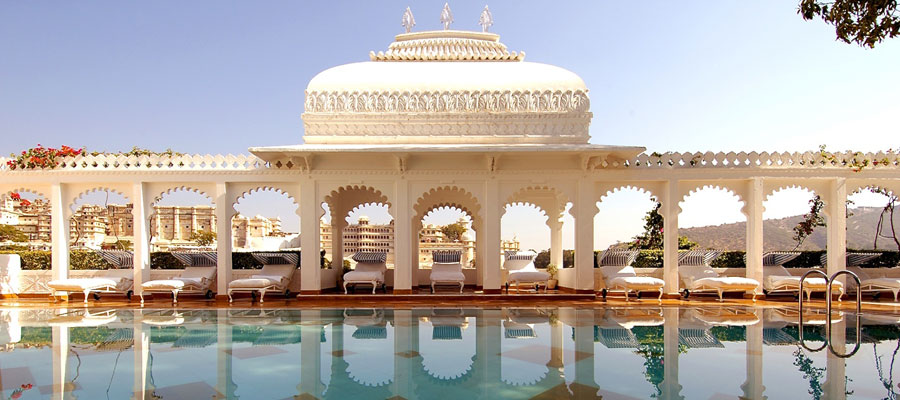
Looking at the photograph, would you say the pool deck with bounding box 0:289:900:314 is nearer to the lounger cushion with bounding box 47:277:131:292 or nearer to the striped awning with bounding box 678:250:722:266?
the lounger cushion with bounding box 47:277:131:292

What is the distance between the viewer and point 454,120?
11.4m

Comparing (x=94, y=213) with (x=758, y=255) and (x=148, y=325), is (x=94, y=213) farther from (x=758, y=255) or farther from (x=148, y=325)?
(x=758, y=255)

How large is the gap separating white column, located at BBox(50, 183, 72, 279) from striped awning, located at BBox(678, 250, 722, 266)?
→ 520 inches

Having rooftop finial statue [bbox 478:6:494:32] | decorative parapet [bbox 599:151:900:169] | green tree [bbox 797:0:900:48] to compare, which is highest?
rooftop finial statue [bbox 478:6:494:32]

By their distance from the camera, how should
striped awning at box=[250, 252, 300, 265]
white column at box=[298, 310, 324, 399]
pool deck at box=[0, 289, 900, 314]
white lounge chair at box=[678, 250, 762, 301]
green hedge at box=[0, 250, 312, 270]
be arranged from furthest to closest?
1. green hedge at box=[0, 250, 312, 270]
2. striped awning at box=[250, 252, 300, 265]
3. white lounge chair at box=[678, 250, 762, 301]
4. pool deck at box=[0, 289, 900, 314]
5. white column at box=[298, 310, 324, 399]

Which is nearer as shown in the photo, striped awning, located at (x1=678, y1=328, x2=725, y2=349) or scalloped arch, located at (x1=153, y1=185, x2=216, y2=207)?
striped awning, located at (x1=678, y1=328, x2=725, y2=349)

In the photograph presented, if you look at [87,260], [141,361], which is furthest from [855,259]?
[87,260]

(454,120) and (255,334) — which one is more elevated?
(454,120)

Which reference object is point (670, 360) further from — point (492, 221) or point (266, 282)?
point (266, 282)

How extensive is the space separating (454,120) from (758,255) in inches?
269

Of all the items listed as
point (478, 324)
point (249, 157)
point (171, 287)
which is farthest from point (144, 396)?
point (249, 157)

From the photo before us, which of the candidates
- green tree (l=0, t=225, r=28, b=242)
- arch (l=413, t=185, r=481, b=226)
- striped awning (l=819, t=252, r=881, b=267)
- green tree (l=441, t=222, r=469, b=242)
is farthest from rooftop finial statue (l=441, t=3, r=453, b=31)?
green tree (l=0, t=225, r=28, b=242)

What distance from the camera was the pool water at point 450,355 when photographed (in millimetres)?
5133

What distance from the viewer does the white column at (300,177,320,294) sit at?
37.4ft
